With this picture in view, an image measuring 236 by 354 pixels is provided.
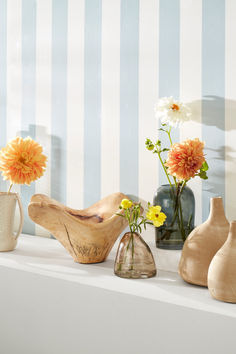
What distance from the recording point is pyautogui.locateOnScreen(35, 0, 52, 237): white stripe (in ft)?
4.94

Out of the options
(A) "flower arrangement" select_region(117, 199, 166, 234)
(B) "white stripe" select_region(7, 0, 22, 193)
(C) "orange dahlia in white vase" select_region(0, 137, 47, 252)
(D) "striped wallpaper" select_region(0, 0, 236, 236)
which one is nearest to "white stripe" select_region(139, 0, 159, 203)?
(D) "striped wallpaper" select_region(0, 0, 236, 236)

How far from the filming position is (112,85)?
135 centimetres

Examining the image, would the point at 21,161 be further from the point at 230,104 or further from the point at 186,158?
the point at 230,104

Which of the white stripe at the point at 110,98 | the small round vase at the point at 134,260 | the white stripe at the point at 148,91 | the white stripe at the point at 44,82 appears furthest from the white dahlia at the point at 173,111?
the white stripe at the point at 44,82

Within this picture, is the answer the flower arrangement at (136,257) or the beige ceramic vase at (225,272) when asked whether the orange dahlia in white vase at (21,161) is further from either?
the beige ceramic vase at (225,272)

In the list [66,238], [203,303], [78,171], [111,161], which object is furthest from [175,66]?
[203,303]

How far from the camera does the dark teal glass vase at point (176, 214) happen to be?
1148mm

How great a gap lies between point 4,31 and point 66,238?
3.10ft

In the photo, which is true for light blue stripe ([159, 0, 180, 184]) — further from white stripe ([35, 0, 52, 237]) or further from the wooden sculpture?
white stripe ([35, 0, 52, 237])

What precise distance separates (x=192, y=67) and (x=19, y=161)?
0.58 meters

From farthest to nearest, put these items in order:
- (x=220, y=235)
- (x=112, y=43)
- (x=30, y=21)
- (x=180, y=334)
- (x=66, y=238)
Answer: (x=30, y=21) < (x=112, y=43) < (x=66, y=238) < (x=220, y=235) < (x=180, y=334)

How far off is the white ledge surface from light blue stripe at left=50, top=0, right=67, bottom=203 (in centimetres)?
36

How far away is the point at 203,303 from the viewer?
A: 812 millimetres

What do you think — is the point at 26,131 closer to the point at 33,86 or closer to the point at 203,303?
the point at 33,86
